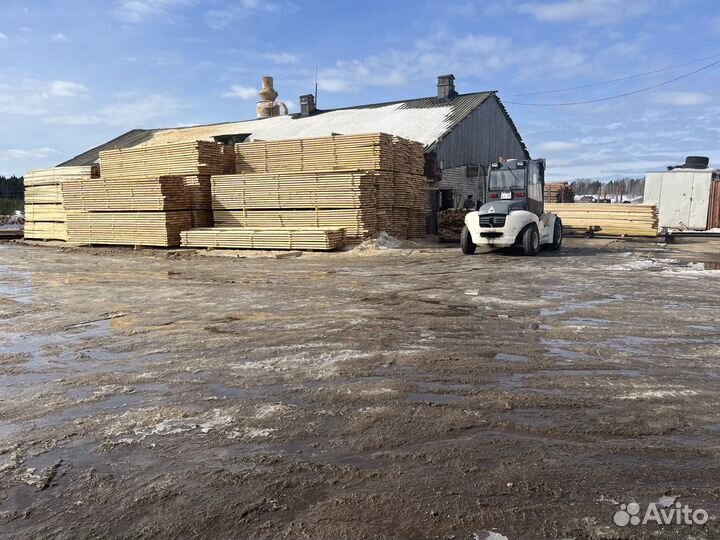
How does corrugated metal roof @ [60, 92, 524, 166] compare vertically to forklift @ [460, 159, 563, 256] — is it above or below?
above

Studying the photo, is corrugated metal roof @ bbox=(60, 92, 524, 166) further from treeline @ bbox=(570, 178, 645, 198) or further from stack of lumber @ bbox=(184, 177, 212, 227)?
treeline @ bbox=(570, 178, 645, 198)

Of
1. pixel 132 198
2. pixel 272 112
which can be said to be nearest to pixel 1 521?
pixel 132 198

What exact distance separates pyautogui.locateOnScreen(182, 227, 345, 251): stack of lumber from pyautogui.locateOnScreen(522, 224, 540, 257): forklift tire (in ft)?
19.1

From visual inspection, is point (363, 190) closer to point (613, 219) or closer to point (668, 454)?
point (613, 219)

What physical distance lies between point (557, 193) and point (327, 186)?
22.9 metres

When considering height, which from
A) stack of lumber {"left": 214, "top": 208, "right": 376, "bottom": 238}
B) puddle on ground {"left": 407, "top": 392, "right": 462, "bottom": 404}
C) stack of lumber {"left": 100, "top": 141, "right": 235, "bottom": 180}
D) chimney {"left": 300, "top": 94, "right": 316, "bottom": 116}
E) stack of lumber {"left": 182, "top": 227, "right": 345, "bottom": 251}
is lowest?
puddle on ground {"left": 407, "top": 392, "right": 462, "bottom": 404}

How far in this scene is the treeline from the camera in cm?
6148

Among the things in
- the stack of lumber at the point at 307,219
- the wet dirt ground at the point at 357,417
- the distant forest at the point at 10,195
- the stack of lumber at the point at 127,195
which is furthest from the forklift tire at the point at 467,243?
the distant forest at the point at 10,195

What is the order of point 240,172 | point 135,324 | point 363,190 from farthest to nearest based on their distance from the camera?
point 240,172, point 363,190, point 135,324

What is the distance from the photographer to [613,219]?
2330 cm

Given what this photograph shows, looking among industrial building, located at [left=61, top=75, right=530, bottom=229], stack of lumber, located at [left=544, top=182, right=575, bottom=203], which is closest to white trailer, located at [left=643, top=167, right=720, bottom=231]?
industrial building, located at [left=61, top=75, right=530, bottom=229]

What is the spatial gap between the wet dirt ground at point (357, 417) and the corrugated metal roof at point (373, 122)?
58.2 ft

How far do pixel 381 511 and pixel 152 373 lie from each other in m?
3.17

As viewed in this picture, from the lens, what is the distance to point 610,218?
76.9 feet
